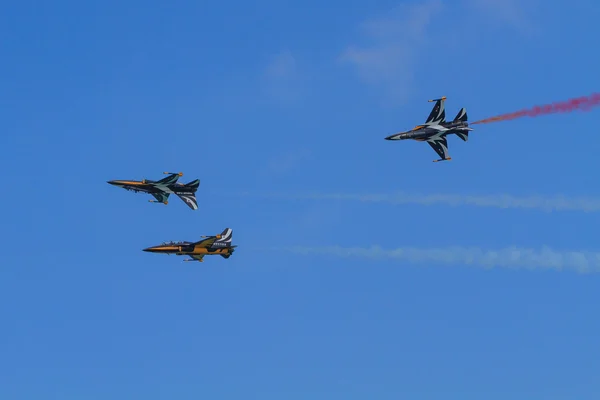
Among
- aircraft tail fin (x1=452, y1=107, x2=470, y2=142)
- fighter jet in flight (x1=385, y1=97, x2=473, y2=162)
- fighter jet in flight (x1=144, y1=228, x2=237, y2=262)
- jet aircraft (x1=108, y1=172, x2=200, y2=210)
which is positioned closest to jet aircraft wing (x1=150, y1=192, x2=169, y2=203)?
jet aircraft (x1=108, y1=172, x2=200, y2=210)

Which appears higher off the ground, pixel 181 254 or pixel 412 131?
pixel 412 131

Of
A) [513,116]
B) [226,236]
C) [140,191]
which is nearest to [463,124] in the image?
[513,116]

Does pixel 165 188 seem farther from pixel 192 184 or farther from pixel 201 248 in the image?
pixel 201 248

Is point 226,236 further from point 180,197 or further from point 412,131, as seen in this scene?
point 412,131

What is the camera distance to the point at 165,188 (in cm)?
15838

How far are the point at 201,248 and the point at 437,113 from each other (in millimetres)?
53504

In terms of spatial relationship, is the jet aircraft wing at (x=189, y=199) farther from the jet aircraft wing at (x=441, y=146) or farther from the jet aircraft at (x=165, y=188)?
the jet aircraft wing at (x=441, y=146)

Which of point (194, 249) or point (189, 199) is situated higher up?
point (189, 199)

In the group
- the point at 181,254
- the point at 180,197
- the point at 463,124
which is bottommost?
the point at 181,254

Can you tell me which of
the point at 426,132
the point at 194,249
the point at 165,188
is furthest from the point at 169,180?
the point at 426,132

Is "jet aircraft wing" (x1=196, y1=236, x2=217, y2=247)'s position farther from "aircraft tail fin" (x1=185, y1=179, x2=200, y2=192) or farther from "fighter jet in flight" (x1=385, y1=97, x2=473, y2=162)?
"fighter jet in flight" (x1=385, y1=97, x2=473, y2=162)

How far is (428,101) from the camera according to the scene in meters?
158

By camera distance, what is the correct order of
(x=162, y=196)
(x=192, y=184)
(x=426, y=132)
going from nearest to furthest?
(x=426, y=132) → (x=192, y=184) → (x=162, y=196)

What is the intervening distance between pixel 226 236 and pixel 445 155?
4603cm
